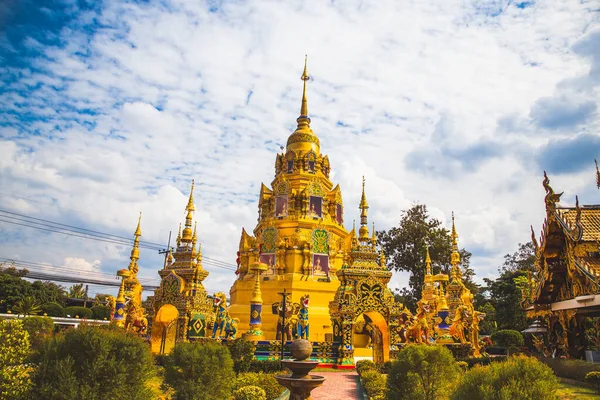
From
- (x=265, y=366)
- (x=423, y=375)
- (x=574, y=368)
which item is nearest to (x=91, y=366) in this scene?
(x=423, y=375)

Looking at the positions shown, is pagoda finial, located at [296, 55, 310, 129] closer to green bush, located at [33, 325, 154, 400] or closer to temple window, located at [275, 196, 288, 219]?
temple window, located at [275, 196, 288, 219]

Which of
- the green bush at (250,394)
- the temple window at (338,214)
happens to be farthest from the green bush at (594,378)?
the temple window at (338,214)

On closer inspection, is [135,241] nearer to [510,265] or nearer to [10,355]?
[10,355]

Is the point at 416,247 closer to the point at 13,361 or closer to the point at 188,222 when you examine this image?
the point at 188,222

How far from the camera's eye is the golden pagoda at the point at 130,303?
2438cm

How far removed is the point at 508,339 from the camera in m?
31.3

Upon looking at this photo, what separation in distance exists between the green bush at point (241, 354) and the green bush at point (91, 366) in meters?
8.59

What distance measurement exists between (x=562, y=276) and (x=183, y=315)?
704 inches

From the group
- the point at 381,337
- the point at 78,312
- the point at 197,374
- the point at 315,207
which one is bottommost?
the point at 197,374

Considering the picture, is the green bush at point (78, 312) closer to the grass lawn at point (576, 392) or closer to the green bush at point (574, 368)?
the green bush at point (574, 368)

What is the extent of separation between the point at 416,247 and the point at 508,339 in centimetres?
1678

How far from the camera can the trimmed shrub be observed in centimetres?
3109

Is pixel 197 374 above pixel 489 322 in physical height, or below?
below

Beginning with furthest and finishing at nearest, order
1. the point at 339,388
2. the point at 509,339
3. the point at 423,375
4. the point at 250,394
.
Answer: the point at 509,339, the point at 339,388, the point at 250,394, the point at 423,375
